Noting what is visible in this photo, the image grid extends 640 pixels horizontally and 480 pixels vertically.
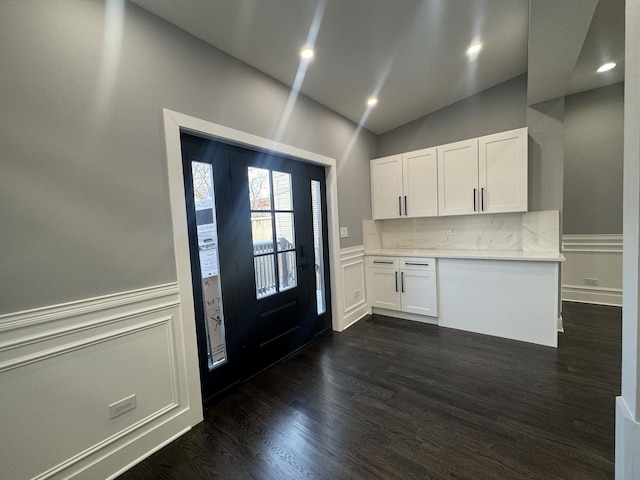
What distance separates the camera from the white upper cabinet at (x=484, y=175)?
2.81 metres

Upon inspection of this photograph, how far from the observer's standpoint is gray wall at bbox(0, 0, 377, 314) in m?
1.17

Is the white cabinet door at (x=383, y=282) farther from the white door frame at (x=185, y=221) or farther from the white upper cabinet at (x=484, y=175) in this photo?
the white door frame at (x=185, y=221)

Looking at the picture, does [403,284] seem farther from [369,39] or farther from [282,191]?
[369,39]

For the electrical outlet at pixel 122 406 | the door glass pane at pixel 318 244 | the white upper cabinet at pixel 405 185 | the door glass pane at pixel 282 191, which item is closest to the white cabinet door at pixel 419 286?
the white upper cabinet at pixel 405 185

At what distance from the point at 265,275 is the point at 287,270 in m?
0.29

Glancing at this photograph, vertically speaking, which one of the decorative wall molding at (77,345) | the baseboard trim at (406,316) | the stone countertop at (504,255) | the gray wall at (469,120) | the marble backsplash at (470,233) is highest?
the gray wall at (469,120)

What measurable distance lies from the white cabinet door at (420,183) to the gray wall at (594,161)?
7.36 ft

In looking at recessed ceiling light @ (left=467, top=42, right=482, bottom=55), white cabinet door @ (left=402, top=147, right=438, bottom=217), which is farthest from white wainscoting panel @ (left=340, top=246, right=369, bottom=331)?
recessed ceiling light @ (left=467, top=42, right=482, bottom=55)

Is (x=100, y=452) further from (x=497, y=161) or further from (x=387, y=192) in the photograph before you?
(x=497, y=161)

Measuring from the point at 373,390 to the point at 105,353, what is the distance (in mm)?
1835

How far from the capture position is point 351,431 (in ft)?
5.46

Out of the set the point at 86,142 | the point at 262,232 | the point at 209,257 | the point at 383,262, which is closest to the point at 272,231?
the point at 262,232

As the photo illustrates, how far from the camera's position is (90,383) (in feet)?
4.49

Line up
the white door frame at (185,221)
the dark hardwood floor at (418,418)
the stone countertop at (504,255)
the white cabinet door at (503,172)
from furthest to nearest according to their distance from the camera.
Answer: the white cabinet door at (503,172)
the stone countertop at (504,255)
the white door frame at (185,221)
the dark hardwood floor at (418,418)
